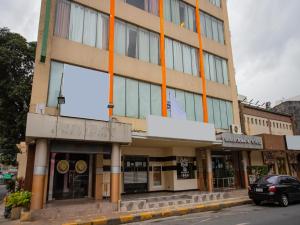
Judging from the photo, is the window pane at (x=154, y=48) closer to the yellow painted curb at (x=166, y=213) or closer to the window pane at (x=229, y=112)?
the window pane at (x=229, y=112)

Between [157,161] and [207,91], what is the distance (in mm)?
6795

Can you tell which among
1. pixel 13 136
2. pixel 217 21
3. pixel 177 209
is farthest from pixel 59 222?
pixel 217 21

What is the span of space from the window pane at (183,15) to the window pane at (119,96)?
8266 mm

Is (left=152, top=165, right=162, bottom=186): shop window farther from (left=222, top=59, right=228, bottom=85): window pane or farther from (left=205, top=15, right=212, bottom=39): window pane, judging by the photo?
(left=205, top=15, right=212, bottom=39): window pane

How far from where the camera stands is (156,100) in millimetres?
17141

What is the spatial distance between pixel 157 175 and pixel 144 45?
9.32 m

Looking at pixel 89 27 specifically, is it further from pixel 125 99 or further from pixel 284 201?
pixel 284 201

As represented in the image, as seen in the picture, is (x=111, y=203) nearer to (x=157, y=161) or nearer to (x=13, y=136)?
(x=157, y=161)

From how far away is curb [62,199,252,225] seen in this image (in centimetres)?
1025

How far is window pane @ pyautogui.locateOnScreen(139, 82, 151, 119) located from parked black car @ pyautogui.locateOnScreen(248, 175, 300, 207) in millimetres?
7525

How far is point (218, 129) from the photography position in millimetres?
20062

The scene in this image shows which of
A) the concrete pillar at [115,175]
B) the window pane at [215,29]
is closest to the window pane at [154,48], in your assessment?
the window pane at [215,29]

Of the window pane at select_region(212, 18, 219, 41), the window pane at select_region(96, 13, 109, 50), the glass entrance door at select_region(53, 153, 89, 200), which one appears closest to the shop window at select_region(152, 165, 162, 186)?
the glass entrance door at select_region(53, 153, 89, 200)

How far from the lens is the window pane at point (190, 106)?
18.5 meters
